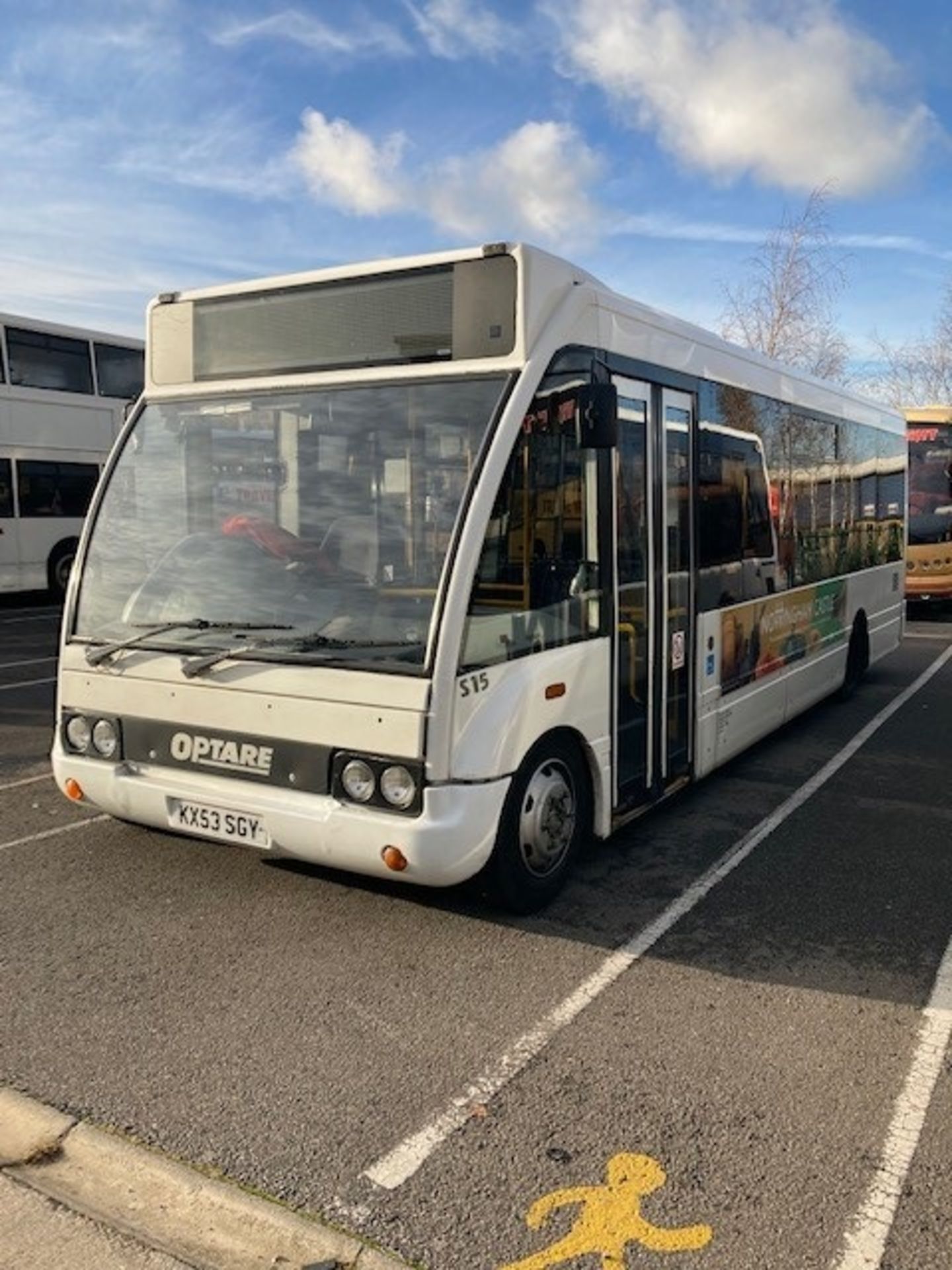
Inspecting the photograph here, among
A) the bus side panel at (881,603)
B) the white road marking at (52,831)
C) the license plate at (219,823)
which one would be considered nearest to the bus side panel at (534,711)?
the license plate at (219,823)

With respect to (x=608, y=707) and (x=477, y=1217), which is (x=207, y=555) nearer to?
(x=608, y=707)

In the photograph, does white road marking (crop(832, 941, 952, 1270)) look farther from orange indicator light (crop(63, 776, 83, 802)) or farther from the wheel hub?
orange indicator light (crop(63, 776, 83, 802))

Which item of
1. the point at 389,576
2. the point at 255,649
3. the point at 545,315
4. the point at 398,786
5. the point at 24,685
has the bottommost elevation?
the point at 24,685

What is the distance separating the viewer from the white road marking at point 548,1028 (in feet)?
9.37

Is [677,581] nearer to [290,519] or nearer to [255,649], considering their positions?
[290,519]

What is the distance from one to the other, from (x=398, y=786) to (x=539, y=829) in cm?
83

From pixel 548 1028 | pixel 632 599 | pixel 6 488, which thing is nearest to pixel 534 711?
pixel 632 599

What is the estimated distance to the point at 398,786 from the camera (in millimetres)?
3906

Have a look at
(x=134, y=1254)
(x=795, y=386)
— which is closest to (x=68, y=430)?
(x=795, y=386)

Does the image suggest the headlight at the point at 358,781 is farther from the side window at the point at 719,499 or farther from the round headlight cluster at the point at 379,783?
the side window at the point at 719,499

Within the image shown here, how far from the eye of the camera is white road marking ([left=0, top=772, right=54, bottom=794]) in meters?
6.61

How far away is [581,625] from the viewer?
4.65m

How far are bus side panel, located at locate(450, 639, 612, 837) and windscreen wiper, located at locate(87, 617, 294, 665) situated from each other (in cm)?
93

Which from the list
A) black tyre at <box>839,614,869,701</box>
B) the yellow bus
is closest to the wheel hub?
black tyre at <box>839,614,869,701</box>
